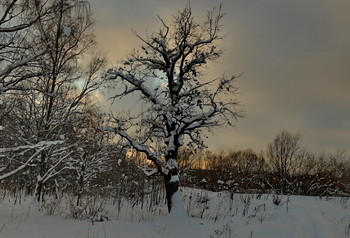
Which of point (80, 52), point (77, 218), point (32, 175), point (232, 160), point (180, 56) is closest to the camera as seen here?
point (77, 218)

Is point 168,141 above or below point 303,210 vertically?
above

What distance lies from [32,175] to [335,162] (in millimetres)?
37734

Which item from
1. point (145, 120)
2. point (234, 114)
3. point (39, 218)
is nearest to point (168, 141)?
point (145, 120)

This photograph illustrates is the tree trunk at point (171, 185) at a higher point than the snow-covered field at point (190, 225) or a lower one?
higher

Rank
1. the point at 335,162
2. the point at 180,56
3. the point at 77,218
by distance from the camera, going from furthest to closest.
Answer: the point at 335,162 → the point at 180,56 → the point at 77,218

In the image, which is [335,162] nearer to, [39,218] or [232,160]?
[232,160]

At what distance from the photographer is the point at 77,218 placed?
1039 cm

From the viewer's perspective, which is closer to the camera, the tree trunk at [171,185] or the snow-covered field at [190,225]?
the snow-covered field at [190,225]

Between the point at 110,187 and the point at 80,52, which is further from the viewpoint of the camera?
the point at 110,187

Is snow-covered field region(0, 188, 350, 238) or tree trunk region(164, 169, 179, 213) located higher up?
tree trunk region(164, 169, 179, 213)

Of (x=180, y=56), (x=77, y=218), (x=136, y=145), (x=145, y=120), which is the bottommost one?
(x=77, y=218)

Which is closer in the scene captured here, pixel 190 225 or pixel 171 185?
pixel 190 225

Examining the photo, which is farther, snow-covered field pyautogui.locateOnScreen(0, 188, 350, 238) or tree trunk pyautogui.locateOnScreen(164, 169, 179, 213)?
tree trunk pyautogui.locateOnScreen(164, 169, 179, 213)

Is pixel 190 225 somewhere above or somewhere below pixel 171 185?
below
